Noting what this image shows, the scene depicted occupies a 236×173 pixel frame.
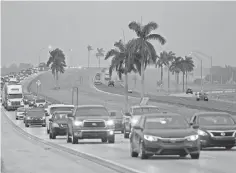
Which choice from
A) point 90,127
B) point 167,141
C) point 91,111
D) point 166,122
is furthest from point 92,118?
point 167,141

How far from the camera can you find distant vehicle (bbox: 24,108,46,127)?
6681 centimetres

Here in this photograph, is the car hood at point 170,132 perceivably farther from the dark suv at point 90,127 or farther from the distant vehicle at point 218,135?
the dark suv at point 90,127

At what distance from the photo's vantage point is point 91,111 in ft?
119

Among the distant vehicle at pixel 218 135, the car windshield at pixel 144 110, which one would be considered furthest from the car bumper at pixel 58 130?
the distant vehicle at pixel 218 135

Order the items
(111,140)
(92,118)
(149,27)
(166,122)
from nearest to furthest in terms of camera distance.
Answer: (166,122) < (92,118) < (111,140) < (149,27)

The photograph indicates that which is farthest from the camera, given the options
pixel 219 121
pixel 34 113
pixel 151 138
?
pixel 34 113

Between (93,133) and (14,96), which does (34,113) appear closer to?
(93,133)

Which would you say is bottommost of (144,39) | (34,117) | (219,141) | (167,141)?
(34,117)

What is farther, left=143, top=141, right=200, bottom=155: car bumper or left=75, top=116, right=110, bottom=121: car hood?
left=75, top=116, right=110, bottom=121: car hood

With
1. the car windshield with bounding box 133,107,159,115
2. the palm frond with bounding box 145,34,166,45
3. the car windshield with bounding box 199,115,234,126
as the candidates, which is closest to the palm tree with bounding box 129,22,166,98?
the palm frond with bounding box 145,34,166,45

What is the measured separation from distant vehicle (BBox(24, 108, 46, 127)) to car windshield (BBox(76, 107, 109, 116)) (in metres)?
30.8

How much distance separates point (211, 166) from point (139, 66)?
73907 mm

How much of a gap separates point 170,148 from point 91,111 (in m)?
14.1

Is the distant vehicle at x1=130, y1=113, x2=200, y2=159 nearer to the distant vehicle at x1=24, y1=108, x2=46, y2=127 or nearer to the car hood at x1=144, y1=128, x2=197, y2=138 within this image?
the car hood at x1=144, y1=128, x2=197, y2=138
